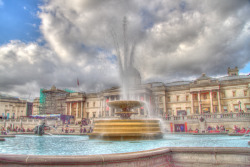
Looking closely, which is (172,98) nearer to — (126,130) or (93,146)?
(126,130)

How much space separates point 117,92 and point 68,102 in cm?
2277

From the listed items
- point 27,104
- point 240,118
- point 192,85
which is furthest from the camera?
point 27,104

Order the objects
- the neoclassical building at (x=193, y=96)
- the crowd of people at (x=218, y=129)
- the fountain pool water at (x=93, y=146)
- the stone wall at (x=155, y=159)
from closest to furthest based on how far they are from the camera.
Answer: the stone wall at (x=155, y=159) < the fountain pool water at (x=93, y=146) < the crowd of people at (x=218, y=129) < the neoclassical building at (x=193, y=96)

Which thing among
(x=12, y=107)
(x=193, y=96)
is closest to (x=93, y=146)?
(x=193, y=96)

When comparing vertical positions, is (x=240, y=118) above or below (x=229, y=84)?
below


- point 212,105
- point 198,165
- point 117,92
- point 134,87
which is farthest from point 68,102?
point 198,165

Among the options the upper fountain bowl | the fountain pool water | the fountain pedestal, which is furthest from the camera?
the upper fountain bowl

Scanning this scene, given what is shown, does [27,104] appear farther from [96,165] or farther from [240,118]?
[96,165]

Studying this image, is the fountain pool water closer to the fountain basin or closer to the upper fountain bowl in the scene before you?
the fountain basin

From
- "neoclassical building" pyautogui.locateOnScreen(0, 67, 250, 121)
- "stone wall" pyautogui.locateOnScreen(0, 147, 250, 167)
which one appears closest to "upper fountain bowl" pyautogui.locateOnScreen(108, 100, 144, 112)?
"stone wall" pyautogui.locateOnScreen(0, 147, 250, 167)

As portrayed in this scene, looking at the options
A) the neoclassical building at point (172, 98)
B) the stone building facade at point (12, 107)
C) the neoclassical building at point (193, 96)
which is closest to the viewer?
the neoclassical building at point (193, 96)

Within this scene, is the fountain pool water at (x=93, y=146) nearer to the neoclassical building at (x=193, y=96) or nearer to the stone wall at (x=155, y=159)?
the stone wall at (x=155, y=159)

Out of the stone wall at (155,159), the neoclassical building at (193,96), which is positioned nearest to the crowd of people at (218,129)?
the neoclassical building at (193,96)

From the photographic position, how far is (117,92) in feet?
181
